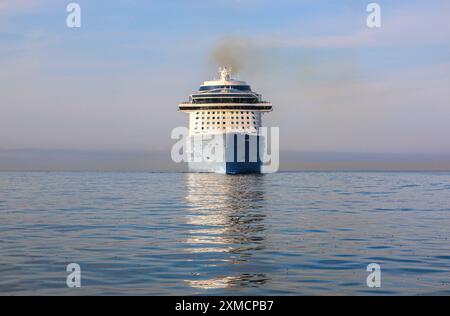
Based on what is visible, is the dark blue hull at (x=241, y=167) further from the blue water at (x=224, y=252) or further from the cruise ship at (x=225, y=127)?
the blue water at (x=224, y=252)

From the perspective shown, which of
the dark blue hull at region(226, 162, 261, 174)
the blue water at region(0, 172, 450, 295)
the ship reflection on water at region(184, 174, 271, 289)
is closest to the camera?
the blue water at region(0, 172, 450, 295)

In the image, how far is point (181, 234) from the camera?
75.0 ft

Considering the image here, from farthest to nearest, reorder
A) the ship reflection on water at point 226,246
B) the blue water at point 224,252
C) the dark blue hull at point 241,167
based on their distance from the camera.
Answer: the dark blue hull at point 241,167 → the ship reflection on water at point 226,246 → the blue water at point 224,252

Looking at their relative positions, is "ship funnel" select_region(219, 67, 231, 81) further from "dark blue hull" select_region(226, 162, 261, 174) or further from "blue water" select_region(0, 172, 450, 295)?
"blue water" select_region(0, 172, 450, 295)

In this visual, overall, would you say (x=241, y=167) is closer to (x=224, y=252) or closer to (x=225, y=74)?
(x=225, y=74)

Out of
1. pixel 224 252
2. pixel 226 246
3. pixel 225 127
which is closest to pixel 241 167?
pixel 225 127

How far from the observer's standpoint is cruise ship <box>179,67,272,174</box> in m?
93.8

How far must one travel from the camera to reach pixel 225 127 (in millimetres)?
104000

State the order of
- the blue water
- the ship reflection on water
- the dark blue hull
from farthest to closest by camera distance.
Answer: the dark blue hull → the ship reflection on water → the blue water

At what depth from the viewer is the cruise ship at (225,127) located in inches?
3693

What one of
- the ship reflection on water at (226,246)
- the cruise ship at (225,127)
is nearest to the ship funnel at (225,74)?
the cruise ship at (225,127)

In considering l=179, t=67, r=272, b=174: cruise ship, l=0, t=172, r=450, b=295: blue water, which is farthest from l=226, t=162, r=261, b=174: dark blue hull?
l=0, t=172, r=450, b=295: blue water

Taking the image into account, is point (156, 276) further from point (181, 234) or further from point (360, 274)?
point (181, 234)
